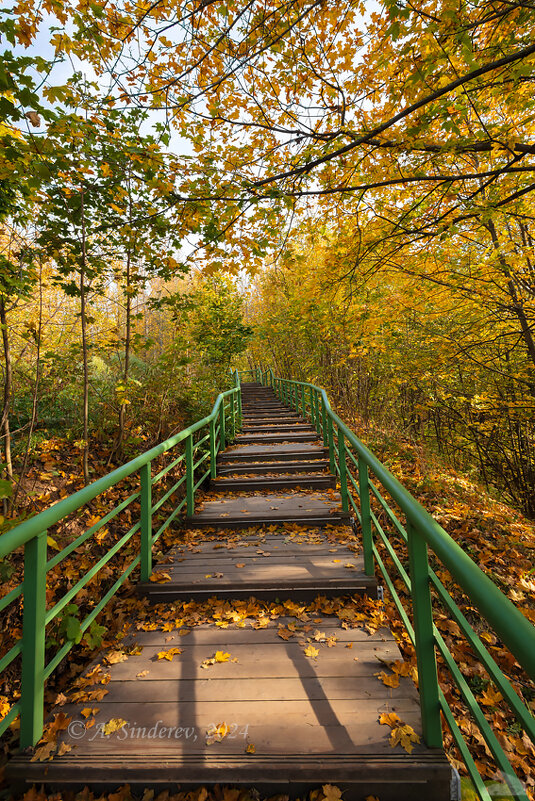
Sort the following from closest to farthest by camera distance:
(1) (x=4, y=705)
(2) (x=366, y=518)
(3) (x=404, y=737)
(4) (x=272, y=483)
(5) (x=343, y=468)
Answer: (3) (x=404, y=737), (1) (x=4, y=705), (2) (x=366, y=518), (5) (x=343, y=468), (4) (x=272, y=483)

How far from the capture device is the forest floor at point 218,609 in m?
1.92

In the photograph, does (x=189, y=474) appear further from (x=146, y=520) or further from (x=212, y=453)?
(x=212, y=453)

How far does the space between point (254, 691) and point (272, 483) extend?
10.4ft

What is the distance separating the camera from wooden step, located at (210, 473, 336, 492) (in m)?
4.88

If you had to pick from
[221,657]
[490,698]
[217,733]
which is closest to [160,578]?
[221,657]

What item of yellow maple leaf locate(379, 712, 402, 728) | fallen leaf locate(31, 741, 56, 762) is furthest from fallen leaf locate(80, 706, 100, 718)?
yellow maple leaf locate(379, 712, 402, 728)

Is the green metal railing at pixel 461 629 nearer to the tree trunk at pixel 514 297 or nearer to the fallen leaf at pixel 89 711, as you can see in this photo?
the fallen leaf at pixel 89 711

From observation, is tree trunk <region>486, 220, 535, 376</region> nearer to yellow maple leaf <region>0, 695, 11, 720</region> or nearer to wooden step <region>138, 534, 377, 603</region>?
wooden step <region>138, 534, 377, 603</region>

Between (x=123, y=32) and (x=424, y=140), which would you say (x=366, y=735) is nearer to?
(x=424, y=140)

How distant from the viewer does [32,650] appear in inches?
60.1

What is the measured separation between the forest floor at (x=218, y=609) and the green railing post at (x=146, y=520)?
233 mm

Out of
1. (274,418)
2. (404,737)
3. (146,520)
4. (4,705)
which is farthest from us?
(274,418)

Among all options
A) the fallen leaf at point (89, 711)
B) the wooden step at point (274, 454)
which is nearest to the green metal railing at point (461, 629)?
the fallen leaf at point (89, 711)

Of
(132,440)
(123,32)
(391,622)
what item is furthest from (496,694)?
(123,32)
